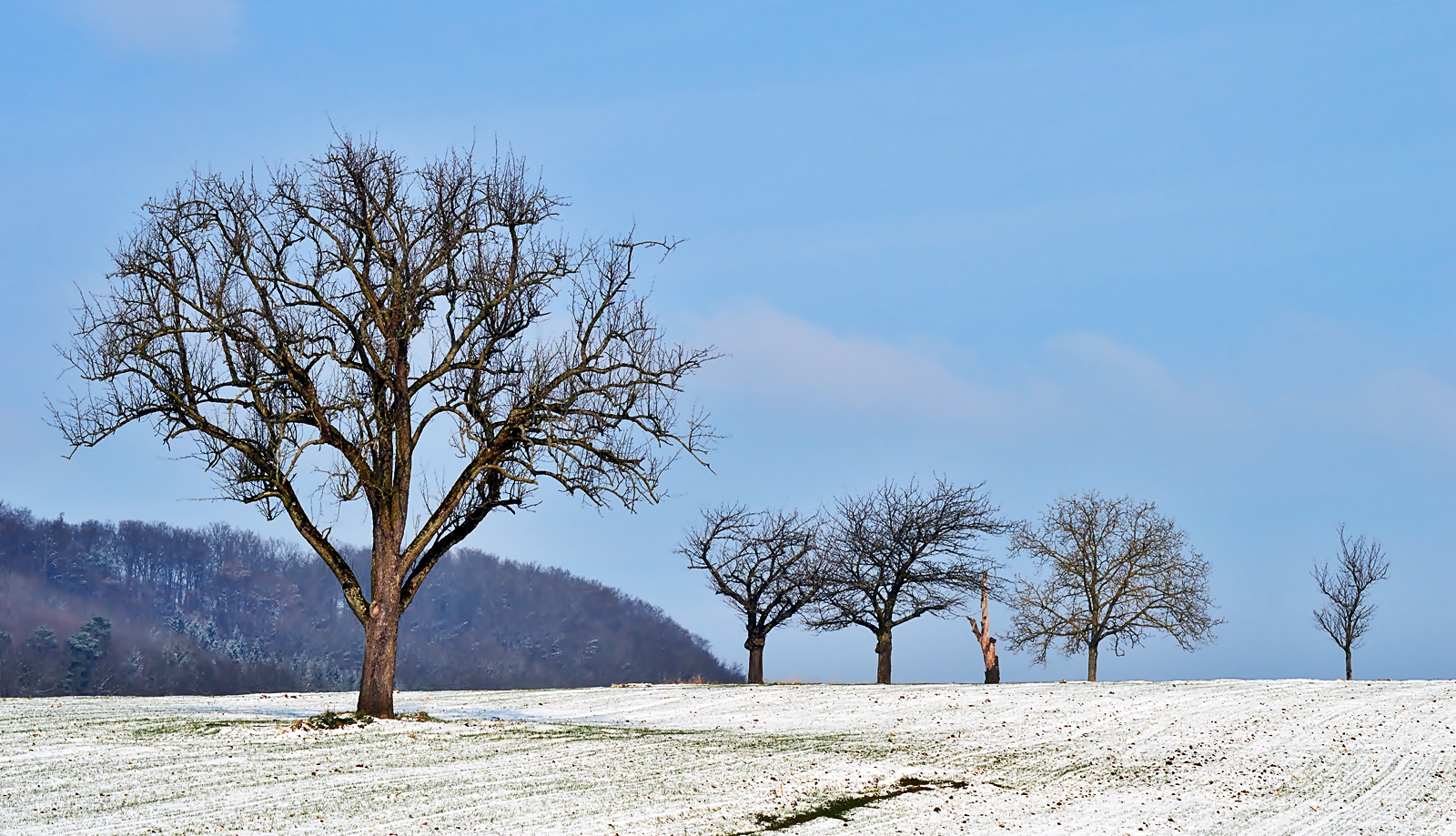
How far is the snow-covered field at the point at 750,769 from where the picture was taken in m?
14.4

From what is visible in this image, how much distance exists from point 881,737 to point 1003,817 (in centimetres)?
804

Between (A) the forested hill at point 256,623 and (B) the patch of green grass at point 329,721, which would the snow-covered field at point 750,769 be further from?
(A) the forested hill at point 256,623

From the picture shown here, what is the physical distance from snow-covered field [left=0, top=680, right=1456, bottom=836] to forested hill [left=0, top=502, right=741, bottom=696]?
Result: 51.1 m

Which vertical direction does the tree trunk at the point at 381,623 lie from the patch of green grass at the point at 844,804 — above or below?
above

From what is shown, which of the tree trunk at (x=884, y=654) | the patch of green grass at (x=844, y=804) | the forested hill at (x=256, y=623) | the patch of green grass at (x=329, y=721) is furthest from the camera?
the forested hill at (x=256, y=623)

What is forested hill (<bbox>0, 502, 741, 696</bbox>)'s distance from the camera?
75.2 meters

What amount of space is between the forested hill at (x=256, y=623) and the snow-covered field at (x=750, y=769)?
51.1m

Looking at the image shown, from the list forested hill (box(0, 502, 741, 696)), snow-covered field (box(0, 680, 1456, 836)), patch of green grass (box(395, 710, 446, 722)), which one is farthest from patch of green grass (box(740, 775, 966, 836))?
forested hill (box(0, 502, 741, 696))

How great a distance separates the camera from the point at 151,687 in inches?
2921

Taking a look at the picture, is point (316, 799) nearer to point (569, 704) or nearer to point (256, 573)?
point (569, 704)

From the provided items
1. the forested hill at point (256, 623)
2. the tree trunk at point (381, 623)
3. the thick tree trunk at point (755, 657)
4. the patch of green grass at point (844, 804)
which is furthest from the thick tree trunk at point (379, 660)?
the forested hill at point (256, 623)

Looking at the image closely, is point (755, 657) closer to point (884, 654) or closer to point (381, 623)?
Answer: point (884, 654)

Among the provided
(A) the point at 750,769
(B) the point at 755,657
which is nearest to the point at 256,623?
(B) the point at 755,657

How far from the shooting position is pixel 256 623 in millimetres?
94438
